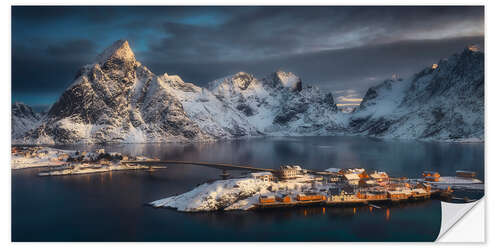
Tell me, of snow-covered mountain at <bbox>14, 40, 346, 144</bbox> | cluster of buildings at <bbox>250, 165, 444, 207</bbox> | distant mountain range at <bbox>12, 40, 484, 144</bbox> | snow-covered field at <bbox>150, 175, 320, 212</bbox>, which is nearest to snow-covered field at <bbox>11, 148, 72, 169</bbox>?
snow-covered field at <bbox>150, 175, 320, 212</bbox>

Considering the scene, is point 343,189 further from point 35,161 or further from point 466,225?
point 35,161

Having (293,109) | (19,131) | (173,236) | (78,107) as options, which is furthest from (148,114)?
(173,236)

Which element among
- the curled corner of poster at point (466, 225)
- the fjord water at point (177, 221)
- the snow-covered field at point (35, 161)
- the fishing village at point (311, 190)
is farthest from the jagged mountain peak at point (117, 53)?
the curled corner of poster at point (466, 225)

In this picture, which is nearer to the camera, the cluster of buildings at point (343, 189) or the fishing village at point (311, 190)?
the fishing village at point (311, 190)

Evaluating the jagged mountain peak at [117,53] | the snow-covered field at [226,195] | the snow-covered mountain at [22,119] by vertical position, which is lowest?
the snow-covered field at [226,195]

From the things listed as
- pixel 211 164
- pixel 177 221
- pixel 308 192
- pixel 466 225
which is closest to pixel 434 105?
pixel 211 164

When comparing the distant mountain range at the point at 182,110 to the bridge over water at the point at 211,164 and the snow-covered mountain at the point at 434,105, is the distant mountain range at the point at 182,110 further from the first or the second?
the bridge over water at the point at 211,164

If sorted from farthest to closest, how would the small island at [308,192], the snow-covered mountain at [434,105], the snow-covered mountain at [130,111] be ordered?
the snow-covered mountain at [130,111] < the snow-covered mountain at [434,105] < the small island at [308,192]
